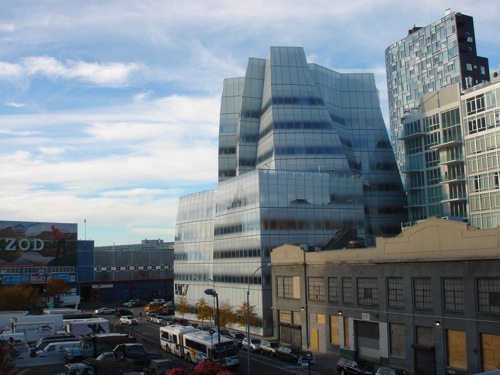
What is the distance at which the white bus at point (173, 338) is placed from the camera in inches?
2397

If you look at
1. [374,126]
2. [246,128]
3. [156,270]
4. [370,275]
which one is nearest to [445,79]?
[374,126]

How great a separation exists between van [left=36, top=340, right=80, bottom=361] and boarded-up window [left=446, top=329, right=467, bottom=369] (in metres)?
33.3

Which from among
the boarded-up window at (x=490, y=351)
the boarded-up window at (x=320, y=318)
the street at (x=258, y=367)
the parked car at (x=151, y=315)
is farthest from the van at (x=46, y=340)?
the parked car at (x=151, y=315)

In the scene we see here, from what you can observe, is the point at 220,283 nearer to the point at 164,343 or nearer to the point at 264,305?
the point at 264,305

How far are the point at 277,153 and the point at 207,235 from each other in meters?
22.3

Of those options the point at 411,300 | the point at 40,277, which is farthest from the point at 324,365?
the point at 40,277

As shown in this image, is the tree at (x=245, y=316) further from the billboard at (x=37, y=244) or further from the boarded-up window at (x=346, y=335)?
the billboard at (x=37, y=244)

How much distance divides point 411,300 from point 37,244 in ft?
337

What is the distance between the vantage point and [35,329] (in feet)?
219

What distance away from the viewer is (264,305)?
268 ft

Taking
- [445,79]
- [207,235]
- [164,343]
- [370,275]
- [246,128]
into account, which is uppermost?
[445,79]

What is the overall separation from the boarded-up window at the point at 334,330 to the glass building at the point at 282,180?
12.2 m

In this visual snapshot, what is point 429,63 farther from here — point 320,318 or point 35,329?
point 35,329

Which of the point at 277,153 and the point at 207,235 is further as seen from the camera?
the point at 207,235
